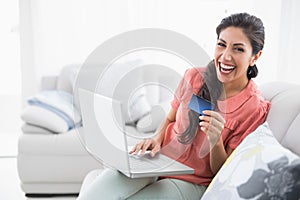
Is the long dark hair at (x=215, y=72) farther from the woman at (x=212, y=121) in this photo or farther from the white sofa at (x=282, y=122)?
the white sofa at (x=282, y=122)

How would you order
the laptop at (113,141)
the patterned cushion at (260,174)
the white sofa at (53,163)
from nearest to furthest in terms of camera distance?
the patterned cushion at (260,174), the laptop at (113,141), the white sofa at (53,163)

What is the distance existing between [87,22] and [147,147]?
2364 mm

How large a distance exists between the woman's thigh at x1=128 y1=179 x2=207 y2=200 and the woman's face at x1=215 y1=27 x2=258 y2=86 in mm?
408

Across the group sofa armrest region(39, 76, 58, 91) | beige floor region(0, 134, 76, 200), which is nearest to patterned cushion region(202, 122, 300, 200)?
beige floor region(0, 134, 76, 200)

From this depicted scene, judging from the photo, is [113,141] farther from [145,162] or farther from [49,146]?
[49,146]

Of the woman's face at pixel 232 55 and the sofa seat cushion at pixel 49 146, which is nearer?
the woman's face at pixel 232 55

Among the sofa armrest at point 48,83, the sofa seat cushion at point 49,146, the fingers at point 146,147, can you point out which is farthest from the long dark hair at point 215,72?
the sofa armrest at point 48,83

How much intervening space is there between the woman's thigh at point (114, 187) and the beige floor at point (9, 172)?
123 centimetres

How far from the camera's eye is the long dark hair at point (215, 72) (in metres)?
1.36

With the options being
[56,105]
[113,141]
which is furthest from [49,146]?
[113,141]

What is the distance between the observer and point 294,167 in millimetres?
835

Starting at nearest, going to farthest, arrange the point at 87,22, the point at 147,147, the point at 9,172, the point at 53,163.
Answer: the point at 147,147 → the point at 53,163 → the point at 9,172 → the point at 87,22

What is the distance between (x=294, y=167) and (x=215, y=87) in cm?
67

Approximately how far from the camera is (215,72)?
1476 mm
